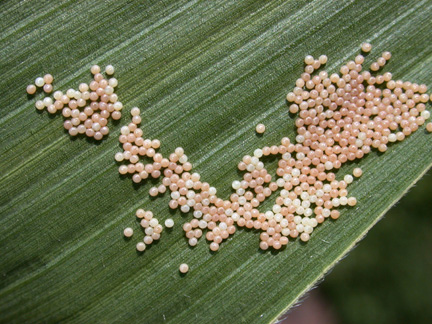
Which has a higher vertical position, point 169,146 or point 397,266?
point 169,146

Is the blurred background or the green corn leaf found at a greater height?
the green corn leaf

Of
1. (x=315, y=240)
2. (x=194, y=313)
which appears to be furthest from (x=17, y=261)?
(x=315, y=240)

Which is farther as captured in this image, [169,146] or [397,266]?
[397,266]

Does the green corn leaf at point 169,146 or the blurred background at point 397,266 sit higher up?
the green corn leaf at point 169,146

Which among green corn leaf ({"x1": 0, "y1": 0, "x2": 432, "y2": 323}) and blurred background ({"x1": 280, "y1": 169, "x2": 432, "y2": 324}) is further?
blurred background ({"x1": 280, "y1": 169, "x2": 432, "y2": 324})

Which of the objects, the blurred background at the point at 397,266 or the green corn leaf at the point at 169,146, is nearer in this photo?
the green corn leaf at the point at 169,146
